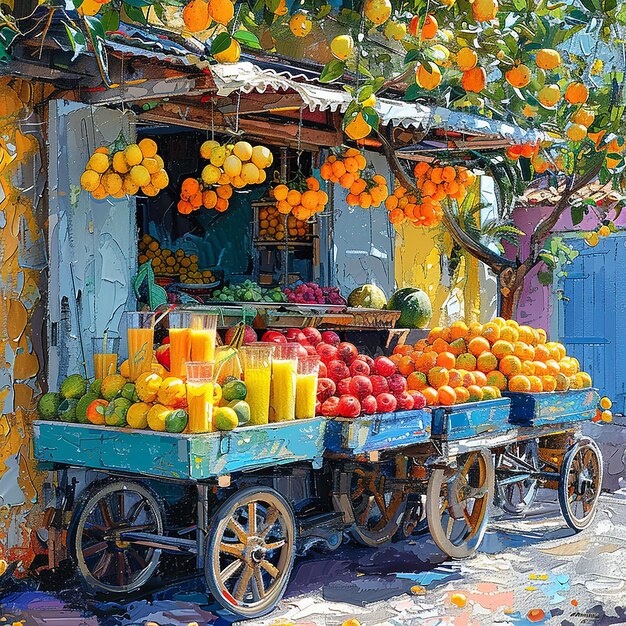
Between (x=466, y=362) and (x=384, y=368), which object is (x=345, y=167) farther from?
(x=384, y=368)

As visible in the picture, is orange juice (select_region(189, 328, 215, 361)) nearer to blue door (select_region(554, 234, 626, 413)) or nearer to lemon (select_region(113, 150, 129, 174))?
lemon (select_region(113, 150, 129, 174))

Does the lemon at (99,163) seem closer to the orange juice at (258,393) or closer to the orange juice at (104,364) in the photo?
the orange juice at (104,364)

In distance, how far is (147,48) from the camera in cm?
523

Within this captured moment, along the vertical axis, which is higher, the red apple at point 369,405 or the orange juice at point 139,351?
the orange juice at point 139,351

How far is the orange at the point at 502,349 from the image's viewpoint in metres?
6.96

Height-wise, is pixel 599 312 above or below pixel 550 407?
above

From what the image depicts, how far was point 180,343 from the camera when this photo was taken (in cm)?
521

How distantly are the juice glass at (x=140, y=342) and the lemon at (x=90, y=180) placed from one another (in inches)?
33.7

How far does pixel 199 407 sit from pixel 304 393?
770 millimetres

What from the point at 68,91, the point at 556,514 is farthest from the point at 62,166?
the point at 556,514

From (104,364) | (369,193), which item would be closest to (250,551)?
(104,364)

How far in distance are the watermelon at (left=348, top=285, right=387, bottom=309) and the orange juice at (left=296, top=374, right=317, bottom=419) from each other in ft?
11.3

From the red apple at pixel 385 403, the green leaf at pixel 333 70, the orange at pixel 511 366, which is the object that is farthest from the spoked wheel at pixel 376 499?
the green leaf at pixel 333 70

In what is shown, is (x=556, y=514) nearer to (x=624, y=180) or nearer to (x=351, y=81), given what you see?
(x=624, y=180)
